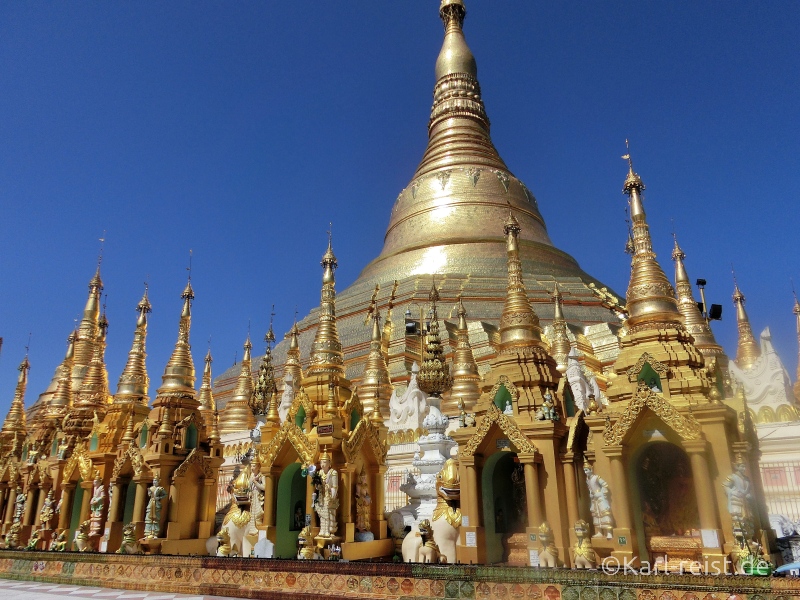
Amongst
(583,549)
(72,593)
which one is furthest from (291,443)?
(583,549)

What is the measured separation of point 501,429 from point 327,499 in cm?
342

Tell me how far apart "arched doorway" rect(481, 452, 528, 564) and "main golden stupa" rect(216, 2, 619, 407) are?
11.8 metres

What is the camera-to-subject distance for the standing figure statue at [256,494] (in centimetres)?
1246

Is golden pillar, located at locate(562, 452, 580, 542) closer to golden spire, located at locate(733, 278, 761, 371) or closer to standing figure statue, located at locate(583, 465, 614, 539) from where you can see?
standing figure statue, located at locate(583, 465, 614, 539)

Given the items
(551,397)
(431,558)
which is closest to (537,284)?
(551,397)

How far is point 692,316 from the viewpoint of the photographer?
741 inches

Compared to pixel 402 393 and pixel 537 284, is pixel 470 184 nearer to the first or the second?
pixel 537 284

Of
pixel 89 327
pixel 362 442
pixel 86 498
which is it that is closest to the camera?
pixel 362 442

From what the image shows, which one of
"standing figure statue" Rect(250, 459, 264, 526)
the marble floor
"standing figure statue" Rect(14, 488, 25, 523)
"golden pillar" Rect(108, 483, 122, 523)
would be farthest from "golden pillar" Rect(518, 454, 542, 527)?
"standing figure statue" Rect(14, 488, 25, 523)

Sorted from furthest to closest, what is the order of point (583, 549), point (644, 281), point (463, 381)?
point (463, 381) → point (644, 281) → point (583, 549)

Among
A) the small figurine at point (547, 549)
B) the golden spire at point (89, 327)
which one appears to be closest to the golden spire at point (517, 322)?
the small figurine at point (547, 549)

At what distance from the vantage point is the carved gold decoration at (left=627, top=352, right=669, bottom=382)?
1021 centimetres

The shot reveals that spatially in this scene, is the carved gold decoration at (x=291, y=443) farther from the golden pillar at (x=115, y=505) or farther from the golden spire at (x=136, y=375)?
the golden spire at (x=136, y=375)

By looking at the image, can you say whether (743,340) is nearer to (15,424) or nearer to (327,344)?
(327,344)
